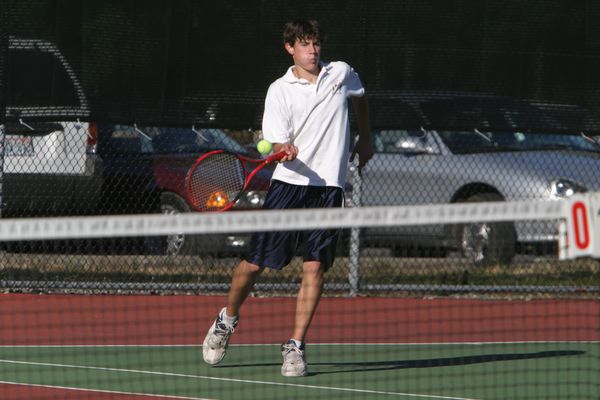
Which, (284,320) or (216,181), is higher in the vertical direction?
(216,181)

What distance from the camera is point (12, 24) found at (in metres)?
9.61

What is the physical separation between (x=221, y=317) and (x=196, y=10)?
370cm

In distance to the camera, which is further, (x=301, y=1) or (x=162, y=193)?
(x=162, y=193)

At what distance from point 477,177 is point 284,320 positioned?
3003mm

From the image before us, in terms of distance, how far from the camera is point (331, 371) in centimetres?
671

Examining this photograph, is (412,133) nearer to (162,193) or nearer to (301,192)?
(162,193)

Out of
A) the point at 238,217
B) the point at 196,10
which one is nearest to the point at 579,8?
the point at 196,10

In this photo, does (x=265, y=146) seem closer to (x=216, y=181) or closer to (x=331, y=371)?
(x=216, y=181)

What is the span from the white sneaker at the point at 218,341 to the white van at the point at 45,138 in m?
3.41

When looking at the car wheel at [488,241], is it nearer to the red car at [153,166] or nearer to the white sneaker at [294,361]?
the red car at [153,166]

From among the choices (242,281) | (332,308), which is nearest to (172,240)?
(332,308)

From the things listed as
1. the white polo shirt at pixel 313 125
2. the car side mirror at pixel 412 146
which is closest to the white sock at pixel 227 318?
the white polo shirt at pixel 313 125

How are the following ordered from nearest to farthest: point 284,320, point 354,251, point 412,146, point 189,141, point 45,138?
point 284,320, point 45,138, point 354,251, point 189,141, point 412,146

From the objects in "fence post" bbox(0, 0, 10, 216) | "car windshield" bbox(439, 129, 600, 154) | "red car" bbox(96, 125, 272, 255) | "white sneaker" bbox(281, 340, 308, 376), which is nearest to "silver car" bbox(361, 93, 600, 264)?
"car windshield" bbox(439, 129, 600, 154)
